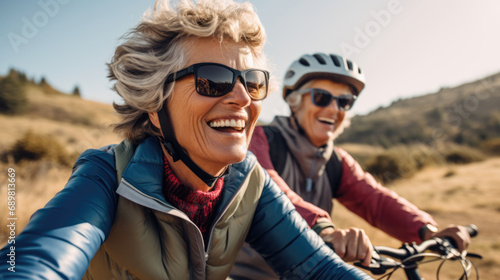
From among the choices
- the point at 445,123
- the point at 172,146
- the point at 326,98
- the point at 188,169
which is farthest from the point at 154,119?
the point at 445,123

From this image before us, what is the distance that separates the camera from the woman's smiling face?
5.23 ft

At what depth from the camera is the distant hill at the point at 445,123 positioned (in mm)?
34363

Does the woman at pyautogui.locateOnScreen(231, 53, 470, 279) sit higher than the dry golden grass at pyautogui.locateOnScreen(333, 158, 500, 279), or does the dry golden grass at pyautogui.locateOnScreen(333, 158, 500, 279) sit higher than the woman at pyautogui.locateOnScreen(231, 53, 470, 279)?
the woman at pyautogui.locateOnScreen(231, 53, 470, 279)

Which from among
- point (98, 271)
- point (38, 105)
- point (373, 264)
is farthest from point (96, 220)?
point (38, 105)

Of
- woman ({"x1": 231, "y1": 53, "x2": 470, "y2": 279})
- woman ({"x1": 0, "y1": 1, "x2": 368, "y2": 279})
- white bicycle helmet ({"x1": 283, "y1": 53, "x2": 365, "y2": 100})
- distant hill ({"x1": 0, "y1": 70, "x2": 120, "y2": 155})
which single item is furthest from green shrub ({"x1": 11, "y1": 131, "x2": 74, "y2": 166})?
woman ({"x1": 0, "y1": 1, "x2": 368, "y2": 279})

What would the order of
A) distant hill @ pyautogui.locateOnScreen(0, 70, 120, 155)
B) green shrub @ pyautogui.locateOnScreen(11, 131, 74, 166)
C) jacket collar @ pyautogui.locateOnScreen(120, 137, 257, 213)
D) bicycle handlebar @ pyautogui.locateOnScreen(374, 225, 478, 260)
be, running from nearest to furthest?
jacket collar @ pyautogui.locateOnScreen(120, 137, 257, 213)
bicycle handlebar @ pyautogui.locateOnScreen(374, 225, 478, 260)
green shrub @ pyautogui.locateOnScreen(11, 131, 74, 166)
distant hill @ pyautogui.locateOnScreen(0, 70, 120, 155)

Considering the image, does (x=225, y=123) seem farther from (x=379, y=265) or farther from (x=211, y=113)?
(x=379, y=265)

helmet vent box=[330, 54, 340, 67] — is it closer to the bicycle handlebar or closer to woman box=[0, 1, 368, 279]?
woman box=[0, 1, 368, 279]

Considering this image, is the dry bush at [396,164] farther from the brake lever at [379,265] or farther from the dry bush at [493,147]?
the brake lever at [379,265]

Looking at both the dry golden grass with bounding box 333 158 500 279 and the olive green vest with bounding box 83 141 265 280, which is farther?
the dry golden grass with bounding box 333 158 500 279

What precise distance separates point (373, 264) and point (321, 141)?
1.60 meters

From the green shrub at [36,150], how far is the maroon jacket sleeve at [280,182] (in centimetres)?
1492

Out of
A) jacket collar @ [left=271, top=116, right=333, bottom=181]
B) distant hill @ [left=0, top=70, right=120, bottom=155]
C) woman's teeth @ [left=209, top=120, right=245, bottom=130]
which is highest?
woman's teeth @ [left=209, top=120, right=245, bottom=130]

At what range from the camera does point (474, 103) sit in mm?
45094
